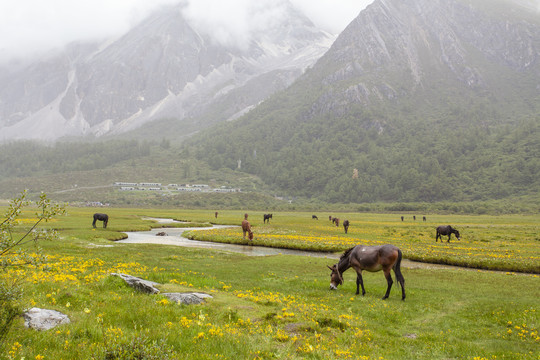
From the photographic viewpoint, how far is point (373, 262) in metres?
20.0

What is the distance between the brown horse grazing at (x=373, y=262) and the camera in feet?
63.6

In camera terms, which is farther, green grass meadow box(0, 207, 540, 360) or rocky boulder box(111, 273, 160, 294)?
rocky boulder box(111, 273, 160, 294)

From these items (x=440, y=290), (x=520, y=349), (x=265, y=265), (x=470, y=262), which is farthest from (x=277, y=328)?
(x=470, y=262)

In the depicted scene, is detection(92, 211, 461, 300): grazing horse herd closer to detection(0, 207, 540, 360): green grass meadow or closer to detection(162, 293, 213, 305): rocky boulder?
detection(0, 207, 540, 360): green grass meadow

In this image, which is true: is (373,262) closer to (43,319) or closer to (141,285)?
(141,285)

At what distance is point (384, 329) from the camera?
13000 millimetres

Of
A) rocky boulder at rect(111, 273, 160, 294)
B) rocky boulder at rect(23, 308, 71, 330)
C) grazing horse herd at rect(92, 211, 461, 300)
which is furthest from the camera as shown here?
grazing horse herd at rect(92, 211, 461, 300)

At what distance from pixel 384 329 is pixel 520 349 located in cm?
439

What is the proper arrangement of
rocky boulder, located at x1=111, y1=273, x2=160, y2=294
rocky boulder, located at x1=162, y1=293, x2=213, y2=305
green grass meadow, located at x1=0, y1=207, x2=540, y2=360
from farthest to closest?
rocky boulder, located at x1=111, y1=273, x2=160, y2=294 < rocky boulder, located at x1=162, y1=293, x2=213, y2=305 < green grass meadow, located at x1=0, y1=207, x2=540, y2=360

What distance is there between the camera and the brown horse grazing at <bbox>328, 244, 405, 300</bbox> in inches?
763

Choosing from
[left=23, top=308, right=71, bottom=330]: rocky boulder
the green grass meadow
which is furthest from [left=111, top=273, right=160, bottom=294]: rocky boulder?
[left=23, top=308, right=71, bottom=330]: rocky boulder

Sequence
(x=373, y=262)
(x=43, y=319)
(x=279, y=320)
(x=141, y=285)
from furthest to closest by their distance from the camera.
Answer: (x=373, y=262) < (x=141, y=285) < (x=279, y=320) < (x=43, y=319)

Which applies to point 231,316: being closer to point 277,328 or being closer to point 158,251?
point 277,328

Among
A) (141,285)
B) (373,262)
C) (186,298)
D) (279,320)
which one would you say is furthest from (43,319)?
(373,262)
